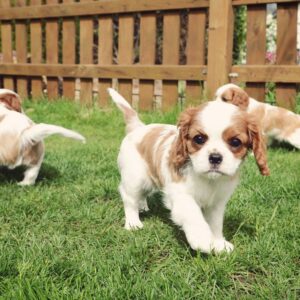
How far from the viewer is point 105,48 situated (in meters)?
7.66

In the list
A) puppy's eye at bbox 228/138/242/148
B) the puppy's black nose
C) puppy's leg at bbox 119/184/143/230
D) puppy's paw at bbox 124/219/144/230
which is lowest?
puppy's paw at bbox 124/219/144/230

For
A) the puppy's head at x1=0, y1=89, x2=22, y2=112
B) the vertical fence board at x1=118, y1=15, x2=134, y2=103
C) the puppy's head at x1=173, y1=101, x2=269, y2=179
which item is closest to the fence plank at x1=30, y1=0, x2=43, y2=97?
the vertical fence board at x1=118, y1=15, x2=134, y2=103

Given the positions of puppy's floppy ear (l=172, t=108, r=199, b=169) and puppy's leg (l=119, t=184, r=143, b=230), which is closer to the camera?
puppy's floppy ear (l=172, t=108, r=199, b=169)

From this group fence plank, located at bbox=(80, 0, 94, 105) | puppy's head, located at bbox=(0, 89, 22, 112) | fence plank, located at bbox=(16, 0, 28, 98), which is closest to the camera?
puppy's head, located at bbox=(0, 89, 22, 112)

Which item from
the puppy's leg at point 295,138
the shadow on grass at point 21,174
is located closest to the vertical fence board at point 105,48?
the puppy's leg at point 295,138

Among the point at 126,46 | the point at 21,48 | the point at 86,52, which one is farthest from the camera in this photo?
the point at 21,48

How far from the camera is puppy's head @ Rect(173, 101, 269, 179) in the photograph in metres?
2.33

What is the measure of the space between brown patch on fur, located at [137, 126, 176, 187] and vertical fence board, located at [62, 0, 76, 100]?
5.29 m

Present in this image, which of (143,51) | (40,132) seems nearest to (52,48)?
(143,51)

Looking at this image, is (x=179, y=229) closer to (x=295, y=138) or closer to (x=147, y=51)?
(x=295, y=138)

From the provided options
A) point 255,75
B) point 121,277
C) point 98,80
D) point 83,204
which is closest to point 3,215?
point 83,204

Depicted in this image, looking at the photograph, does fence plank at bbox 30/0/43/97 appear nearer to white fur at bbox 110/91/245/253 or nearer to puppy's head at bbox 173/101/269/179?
white fur at bbox 110/91/245/253

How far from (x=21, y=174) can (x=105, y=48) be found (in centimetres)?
370

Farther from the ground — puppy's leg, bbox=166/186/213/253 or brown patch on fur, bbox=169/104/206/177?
brown patch on fur, bbox=169/104/206/177
